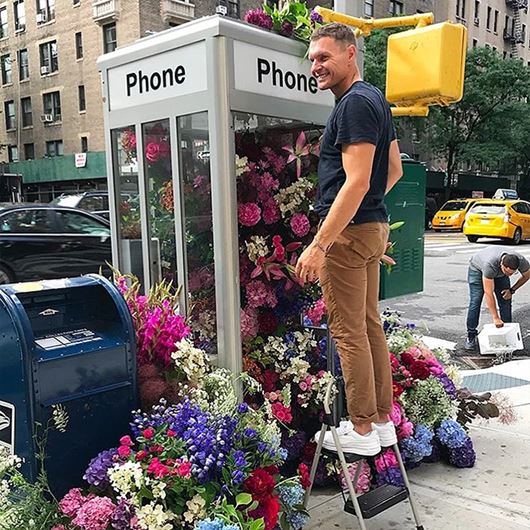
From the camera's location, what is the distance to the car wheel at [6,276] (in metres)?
8.63

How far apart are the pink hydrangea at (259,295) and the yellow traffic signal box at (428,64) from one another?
1.20 m

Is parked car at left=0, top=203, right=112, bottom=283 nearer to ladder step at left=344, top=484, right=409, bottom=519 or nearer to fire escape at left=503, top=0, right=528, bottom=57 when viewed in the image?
ladder step at left=344, top=484, right=409, bottom=519

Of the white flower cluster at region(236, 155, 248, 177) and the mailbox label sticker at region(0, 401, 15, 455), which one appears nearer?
the mailbox label sticker at region(0, 401, 15, 455)

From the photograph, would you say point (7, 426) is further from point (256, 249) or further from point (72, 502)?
point (256, 249)

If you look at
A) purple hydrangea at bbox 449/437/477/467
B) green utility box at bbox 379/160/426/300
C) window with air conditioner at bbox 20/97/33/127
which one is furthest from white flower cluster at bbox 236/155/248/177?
window with air conditioner at bbox 20/97/33/127

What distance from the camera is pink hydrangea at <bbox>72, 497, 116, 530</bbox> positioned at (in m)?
2.12

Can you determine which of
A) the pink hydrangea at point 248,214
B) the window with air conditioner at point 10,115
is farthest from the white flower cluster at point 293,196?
the window with air conditioner at point 10,115

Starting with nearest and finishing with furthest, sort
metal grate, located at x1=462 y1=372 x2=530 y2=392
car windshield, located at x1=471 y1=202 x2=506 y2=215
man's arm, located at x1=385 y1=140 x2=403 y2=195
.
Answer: man's arm, located at x1=385 y1=140 x2=403 y2=195 < metal grate, located at x1=462 y1=372 x2=530 y2=392 < car windshield, located at x1=471 y1=202 x2=506 y2=215

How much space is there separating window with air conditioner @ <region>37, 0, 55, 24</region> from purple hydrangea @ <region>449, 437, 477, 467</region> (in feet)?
100

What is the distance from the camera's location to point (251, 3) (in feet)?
93.4

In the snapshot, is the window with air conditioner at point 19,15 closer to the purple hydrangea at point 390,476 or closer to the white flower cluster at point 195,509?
the purple hydrangea at point 390,476

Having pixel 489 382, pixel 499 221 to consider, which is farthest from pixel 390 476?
pixel 499 221

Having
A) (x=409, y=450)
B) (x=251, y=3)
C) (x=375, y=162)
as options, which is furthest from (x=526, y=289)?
(x=251, y=3)

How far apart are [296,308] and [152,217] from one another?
993 millimetres
